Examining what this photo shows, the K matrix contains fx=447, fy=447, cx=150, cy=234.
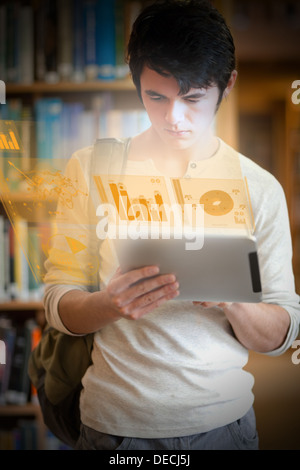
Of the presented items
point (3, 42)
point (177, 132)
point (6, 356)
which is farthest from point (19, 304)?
point (177, 132)

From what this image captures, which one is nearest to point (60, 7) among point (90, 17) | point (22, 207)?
point (90, 17)

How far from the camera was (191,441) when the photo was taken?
0.74m

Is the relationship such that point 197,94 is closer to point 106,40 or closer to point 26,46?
point 106,40

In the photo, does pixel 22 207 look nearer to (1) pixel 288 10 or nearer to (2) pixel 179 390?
(2) pixel 179 390

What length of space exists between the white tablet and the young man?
6cm

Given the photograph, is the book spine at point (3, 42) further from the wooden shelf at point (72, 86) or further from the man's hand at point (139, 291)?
the man's hand at point (139, 291)

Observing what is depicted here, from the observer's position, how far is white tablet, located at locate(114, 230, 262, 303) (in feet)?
1.99

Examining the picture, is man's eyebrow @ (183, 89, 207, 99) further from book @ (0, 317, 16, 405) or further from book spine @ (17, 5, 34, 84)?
book @ (0, 317, 16, 405)

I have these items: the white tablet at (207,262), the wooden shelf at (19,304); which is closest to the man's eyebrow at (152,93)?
the white tablet at (207,262)

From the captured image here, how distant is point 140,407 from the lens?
737 mm

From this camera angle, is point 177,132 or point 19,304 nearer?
point 177,132

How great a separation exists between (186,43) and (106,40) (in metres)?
0.71

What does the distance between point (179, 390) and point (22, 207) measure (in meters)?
0.58

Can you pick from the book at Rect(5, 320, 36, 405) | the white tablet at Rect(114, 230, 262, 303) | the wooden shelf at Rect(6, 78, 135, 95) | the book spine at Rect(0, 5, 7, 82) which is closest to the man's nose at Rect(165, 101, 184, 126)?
the white tablet at Rect(114, 230, 262, 303)
